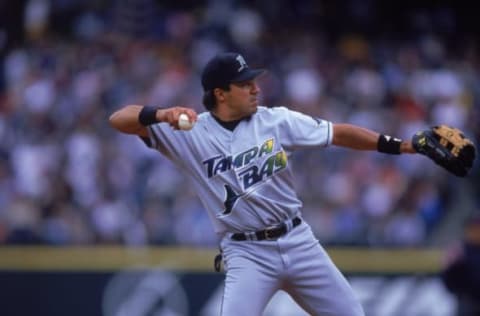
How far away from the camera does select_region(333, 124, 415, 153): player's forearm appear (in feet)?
22.5

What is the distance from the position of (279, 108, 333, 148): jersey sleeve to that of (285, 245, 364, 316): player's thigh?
603 mm

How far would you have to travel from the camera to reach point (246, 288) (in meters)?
6.79

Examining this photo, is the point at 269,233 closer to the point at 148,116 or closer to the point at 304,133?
the point at 304,133

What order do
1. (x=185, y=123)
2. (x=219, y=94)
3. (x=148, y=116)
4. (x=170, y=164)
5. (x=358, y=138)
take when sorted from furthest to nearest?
(x=170, y=164), (x=219, y=94), (x=358, y=138), (x=148, y=116), (x=185, y=123)

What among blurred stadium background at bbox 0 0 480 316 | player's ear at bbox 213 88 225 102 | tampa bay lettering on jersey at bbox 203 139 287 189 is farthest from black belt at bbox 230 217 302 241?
blurred stadium background at bbox 0 0 480 316

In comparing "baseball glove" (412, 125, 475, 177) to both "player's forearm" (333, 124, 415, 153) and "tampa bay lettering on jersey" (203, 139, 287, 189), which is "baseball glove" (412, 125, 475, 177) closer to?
"player's forearm" (333, 124, 415, 153)

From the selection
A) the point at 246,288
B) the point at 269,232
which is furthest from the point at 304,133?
the point at 246,288

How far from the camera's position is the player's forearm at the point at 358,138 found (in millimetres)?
6859

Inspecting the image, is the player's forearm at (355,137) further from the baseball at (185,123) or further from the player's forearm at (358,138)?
the baseball at (185,123)

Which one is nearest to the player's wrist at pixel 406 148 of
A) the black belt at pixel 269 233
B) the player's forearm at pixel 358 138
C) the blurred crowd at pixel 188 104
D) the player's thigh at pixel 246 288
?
the player's forearm at pixel 358 138

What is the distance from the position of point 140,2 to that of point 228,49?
1406 mm

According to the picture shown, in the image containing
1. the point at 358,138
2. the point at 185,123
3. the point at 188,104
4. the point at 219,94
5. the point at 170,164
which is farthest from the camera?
the point at 188,104

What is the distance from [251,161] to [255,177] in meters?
0.09

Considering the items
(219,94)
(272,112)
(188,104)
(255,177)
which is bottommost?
(188,104)
